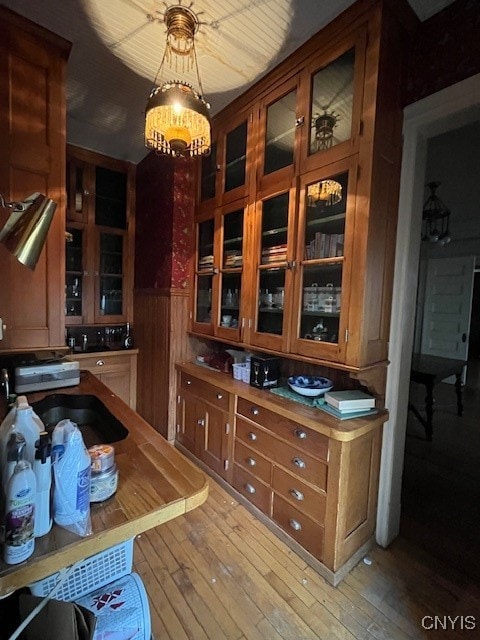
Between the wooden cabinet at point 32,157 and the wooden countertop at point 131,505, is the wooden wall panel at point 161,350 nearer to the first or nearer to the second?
the wooden cabinet at point 32,157

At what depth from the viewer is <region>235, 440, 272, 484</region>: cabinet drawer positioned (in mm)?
1968

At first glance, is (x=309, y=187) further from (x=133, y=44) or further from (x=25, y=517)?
(x=25, y=517)

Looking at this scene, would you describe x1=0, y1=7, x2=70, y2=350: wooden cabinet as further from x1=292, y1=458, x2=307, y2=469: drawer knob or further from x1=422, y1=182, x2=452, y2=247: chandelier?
x1=422, y1=182, x2=452, y2=247: chandelier

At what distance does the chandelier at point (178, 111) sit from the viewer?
134 centimetres

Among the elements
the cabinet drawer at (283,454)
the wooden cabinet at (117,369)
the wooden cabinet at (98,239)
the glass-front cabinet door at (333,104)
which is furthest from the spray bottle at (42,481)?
the wooden cabinet at (98,239)

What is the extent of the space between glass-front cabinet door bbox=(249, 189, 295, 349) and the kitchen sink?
1054 mm

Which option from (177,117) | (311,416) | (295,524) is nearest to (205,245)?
(177,117)

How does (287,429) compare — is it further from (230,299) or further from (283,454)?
(230,299)

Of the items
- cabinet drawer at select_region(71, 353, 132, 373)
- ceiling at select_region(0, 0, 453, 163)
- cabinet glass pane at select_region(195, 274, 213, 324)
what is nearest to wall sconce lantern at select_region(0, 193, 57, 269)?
ceiling at select_region(0, 0, 453, 163)

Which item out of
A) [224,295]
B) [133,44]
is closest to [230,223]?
[224,295]

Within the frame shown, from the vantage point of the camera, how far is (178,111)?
1365 mm

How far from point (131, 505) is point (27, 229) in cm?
85

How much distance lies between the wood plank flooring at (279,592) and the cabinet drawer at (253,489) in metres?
0.15

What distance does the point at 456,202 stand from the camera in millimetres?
3822
